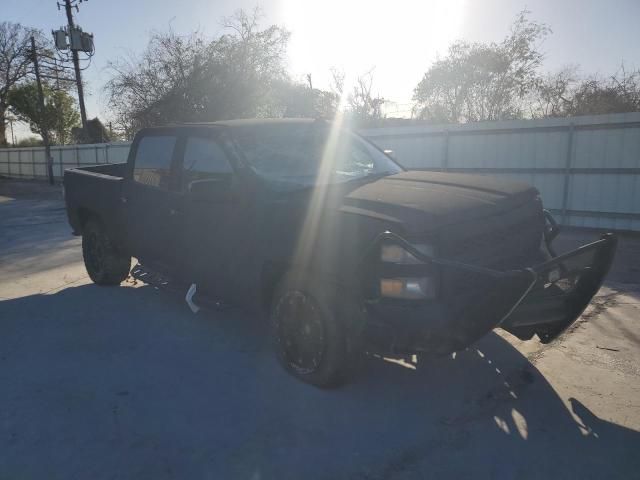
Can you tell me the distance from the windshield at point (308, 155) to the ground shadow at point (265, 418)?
1.49 meters

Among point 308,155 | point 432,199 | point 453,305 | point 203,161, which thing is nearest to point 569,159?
point 308,155

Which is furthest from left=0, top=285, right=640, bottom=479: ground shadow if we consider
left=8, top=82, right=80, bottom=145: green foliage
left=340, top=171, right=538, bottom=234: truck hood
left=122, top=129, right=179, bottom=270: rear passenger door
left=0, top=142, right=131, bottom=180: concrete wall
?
left=8, top=82, right=80, bottom=145: green foliage

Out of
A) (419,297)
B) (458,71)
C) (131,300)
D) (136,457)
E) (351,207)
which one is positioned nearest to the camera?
(136,457)

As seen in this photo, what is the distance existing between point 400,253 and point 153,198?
294cm

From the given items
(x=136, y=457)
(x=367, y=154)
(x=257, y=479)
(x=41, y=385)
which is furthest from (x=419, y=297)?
(x=41, y=385)

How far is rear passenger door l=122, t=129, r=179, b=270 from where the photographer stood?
4711 mm

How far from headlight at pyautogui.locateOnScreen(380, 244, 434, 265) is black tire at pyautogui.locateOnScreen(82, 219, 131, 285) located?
4.01 m

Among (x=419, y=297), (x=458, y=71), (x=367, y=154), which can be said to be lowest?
(x=419, y=297)

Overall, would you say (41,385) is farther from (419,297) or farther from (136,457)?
(419,297)

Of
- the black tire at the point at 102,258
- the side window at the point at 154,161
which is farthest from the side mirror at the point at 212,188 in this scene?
the black tire at the point at 102,258

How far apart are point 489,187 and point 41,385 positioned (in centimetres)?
351

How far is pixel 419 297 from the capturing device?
288cm

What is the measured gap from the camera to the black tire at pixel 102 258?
595 cm

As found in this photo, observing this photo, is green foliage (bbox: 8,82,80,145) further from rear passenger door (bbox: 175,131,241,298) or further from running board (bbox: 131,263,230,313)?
rear passenger door (bbox: 175,131,241,298)
